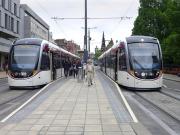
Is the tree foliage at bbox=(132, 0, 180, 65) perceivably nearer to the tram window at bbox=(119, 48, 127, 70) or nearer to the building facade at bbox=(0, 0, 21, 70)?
the building facade at bbox=(0, 0, 21, 70)

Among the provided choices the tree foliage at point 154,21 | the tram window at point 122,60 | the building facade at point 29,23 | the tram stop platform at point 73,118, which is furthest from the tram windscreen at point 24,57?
the building facade at point 29,23

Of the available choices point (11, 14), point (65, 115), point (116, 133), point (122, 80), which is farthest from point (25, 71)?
point (11, 14)

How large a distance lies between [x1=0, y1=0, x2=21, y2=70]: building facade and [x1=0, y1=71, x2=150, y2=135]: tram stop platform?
173 feet

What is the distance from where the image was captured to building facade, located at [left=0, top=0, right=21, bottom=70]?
68.6m

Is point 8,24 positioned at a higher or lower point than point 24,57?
higher

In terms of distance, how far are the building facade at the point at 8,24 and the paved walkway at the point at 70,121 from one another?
5323 centimetres

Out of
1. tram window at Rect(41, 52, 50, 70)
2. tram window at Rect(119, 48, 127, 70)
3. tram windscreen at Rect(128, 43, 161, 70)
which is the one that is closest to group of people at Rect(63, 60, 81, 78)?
tram window at Rect(41, 52, 50, 70)

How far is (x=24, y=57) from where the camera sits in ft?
81.1

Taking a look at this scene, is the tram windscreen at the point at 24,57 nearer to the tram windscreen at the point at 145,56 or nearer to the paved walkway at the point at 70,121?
the tram windscreen at the point at 145,56

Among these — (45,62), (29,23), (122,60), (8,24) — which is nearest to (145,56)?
(122,60)

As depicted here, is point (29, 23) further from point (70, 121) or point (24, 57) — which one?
point (70, 121)

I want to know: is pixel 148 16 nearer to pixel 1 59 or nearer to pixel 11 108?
pixel 1 59

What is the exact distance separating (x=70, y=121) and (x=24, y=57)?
14.0 meters

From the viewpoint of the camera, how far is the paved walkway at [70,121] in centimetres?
983
